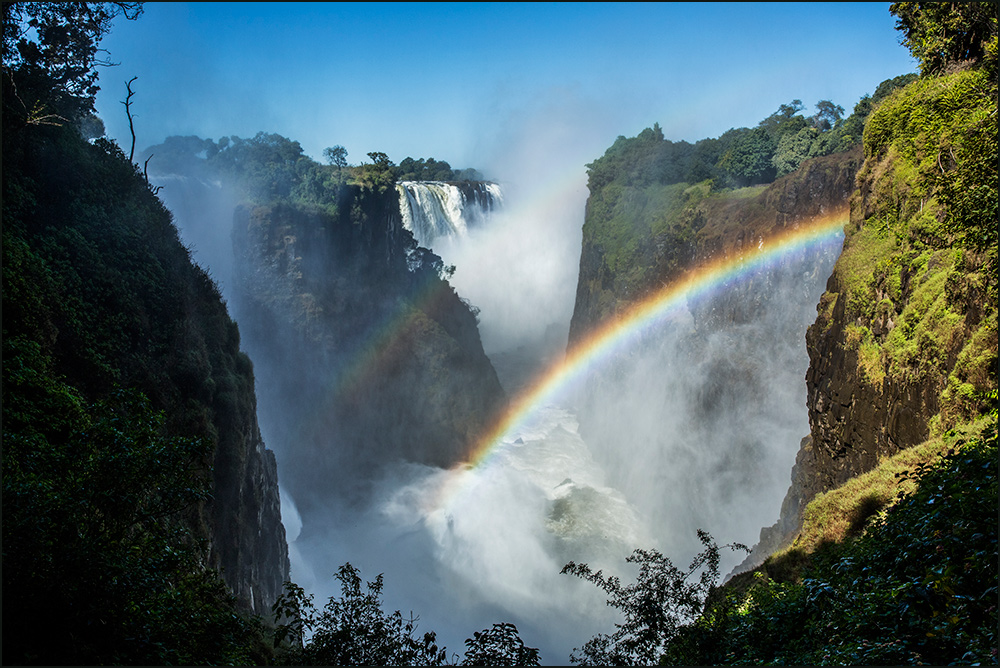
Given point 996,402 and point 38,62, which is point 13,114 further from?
point 996,402

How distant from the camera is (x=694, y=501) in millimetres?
36656

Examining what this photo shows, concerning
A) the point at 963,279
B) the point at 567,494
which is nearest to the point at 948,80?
the point at 963,279

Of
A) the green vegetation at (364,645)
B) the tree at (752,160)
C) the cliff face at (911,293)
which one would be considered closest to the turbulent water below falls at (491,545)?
the cliff face at (911,293)

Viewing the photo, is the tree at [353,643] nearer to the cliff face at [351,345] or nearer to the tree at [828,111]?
the cliff face at [351,345]

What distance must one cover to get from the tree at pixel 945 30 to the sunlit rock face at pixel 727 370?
20.8 meters

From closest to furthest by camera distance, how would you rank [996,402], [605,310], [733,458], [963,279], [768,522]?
[996,402] → [963,279] → [768,522] → [733,458] → [605,310]

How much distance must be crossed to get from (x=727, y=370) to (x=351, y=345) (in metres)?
27.5

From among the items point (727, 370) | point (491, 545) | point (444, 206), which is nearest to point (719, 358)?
point (727, 370)

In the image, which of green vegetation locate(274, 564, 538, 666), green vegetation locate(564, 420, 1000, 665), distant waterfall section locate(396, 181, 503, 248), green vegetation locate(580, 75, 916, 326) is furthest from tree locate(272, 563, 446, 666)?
distant waterfall section locate(396, 181, 503, 248)

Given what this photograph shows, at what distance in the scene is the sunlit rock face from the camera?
34.3 meters

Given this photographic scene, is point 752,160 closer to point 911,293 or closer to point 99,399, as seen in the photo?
point 911,293

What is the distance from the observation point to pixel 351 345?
43.8 meters

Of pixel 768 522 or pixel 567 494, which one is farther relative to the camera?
pixel 567 494

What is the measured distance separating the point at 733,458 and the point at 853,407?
23206 millimetres
